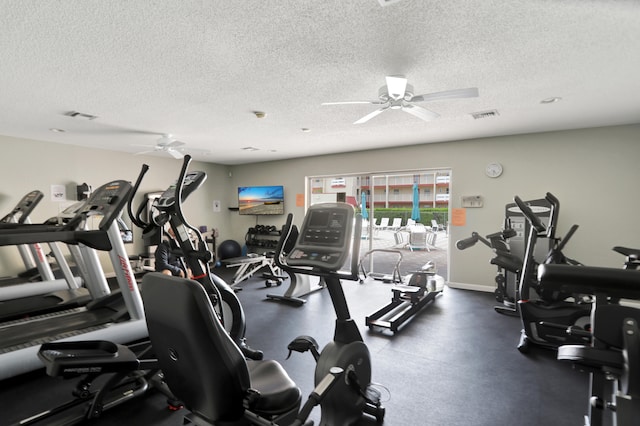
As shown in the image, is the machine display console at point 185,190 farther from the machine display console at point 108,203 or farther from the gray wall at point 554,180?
the gray wall at point 554,180

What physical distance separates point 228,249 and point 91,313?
439 cm

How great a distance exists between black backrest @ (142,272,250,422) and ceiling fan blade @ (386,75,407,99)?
222 cm

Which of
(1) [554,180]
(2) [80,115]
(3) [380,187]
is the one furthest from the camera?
(3) [380,187]

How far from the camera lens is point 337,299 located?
195 cm

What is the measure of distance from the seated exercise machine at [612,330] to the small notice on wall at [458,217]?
460 cm

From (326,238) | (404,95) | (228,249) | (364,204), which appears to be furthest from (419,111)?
(228,249)

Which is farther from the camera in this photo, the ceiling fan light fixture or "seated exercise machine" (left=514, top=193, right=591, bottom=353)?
the ceiling fan light fixture

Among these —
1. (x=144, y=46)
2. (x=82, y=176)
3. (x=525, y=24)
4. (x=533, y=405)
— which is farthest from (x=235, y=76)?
(x=82, y=176)

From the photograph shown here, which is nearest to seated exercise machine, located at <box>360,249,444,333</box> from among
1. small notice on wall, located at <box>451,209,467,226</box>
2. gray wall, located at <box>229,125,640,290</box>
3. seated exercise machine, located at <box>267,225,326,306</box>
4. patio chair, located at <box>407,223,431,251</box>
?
small notice on wall, located at <box>451,209,467,226</box>

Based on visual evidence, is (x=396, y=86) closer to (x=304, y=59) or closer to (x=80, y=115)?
(x=304, y=59)

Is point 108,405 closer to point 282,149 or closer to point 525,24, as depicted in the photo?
point 525,24

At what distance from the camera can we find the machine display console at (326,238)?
5.80ft

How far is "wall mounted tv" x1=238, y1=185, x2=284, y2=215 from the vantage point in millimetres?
7547

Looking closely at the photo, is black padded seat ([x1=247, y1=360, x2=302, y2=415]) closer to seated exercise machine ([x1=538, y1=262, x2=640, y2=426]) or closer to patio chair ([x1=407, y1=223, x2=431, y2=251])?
seated exercise machine ([x1=538, y1=262, x2=640, y2=426])
